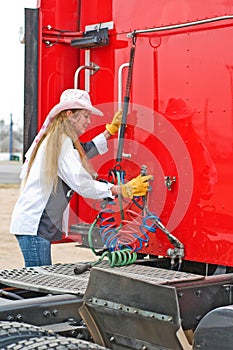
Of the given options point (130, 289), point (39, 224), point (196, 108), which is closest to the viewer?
point (130, 289)

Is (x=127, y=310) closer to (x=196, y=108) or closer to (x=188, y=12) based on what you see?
(x=196, y=108)

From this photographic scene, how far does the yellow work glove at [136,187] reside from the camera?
185 inches

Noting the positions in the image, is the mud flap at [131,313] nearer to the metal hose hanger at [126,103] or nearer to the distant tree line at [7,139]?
the metal hose hanger at [126,103]

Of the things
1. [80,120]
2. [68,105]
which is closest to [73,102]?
[68,105]

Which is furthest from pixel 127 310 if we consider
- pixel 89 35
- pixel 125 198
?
pixel 89 35

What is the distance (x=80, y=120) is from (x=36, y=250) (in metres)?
0.86

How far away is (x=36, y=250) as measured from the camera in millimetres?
4863

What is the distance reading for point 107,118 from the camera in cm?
526

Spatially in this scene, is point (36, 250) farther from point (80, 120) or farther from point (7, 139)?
point (7, 139)

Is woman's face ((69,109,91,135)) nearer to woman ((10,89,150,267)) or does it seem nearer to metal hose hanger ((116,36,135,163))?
woman ((10,89,150,267))

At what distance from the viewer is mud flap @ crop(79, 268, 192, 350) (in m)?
3.58

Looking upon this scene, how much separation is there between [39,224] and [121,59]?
3.91ft

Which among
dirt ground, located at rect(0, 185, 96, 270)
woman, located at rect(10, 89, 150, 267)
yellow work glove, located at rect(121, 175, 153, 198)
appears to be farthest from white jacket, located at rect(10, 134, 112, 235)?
dirt ground, located at rect(0, 185, 96, 270)

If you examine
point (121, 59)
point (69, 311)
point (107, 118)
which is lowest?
point (69, 311)
